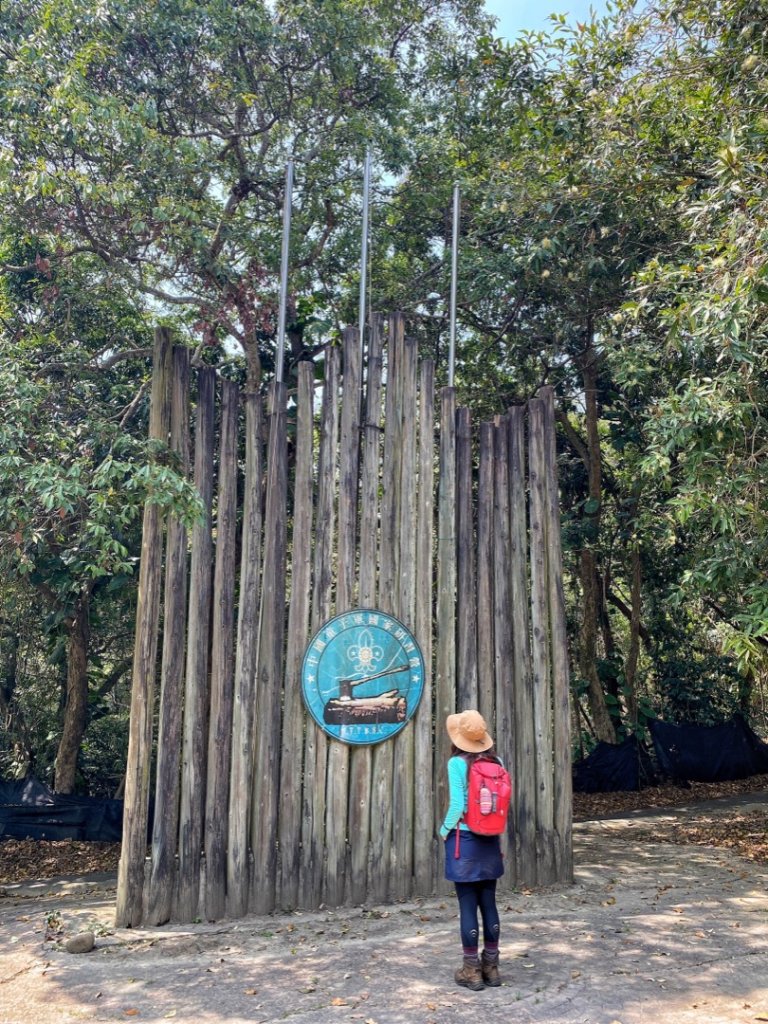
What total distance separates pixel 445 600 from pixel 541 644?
0.88 m

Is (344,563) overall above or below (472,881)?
above

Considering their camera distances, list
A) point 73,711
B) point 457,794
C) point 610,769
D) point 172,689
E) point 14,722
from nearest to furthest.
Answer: point 457,794 < point 172,689 < point 73,711 < point 14,722 < point 610,769

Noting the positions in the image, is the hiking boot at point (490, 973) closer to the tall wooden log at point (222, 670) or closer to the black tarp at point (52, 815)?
the tall wooden log at point (222, 670)

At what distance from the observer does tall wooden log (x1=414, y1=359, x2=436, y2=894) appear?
6.43 metres

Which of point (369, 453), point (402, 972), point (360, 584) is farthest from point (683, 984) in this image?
point (369, 453)

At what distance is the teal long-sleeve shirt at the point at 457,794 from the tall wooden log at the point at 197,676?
7.04 feet

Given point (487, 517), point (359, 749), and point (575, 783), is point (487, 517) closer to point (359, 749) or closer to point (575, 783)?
point (359, 749)

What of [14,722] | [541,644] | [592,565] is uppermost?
[592,565]

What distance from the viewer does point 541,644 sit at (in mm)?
7055

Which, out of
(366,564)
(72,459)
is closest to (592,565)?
(366,564)

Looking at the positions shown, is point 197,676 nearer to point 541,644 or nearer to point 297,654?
point 297,654

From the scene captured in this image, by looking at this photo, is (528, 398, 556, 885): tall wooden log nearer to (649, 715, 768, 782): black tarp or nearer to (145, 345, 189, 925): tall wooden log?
(145, 345, 189, 925): tall wooden log

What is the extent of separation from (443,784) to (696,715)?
34.2 feet

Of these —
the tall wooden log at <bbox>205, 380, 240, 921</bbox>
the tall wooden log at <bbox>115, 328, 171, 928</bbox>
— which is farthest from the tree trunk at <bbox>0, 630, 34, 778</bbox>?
the tall wooden log at <bbox>205, 380, 240, 921</bbox>
